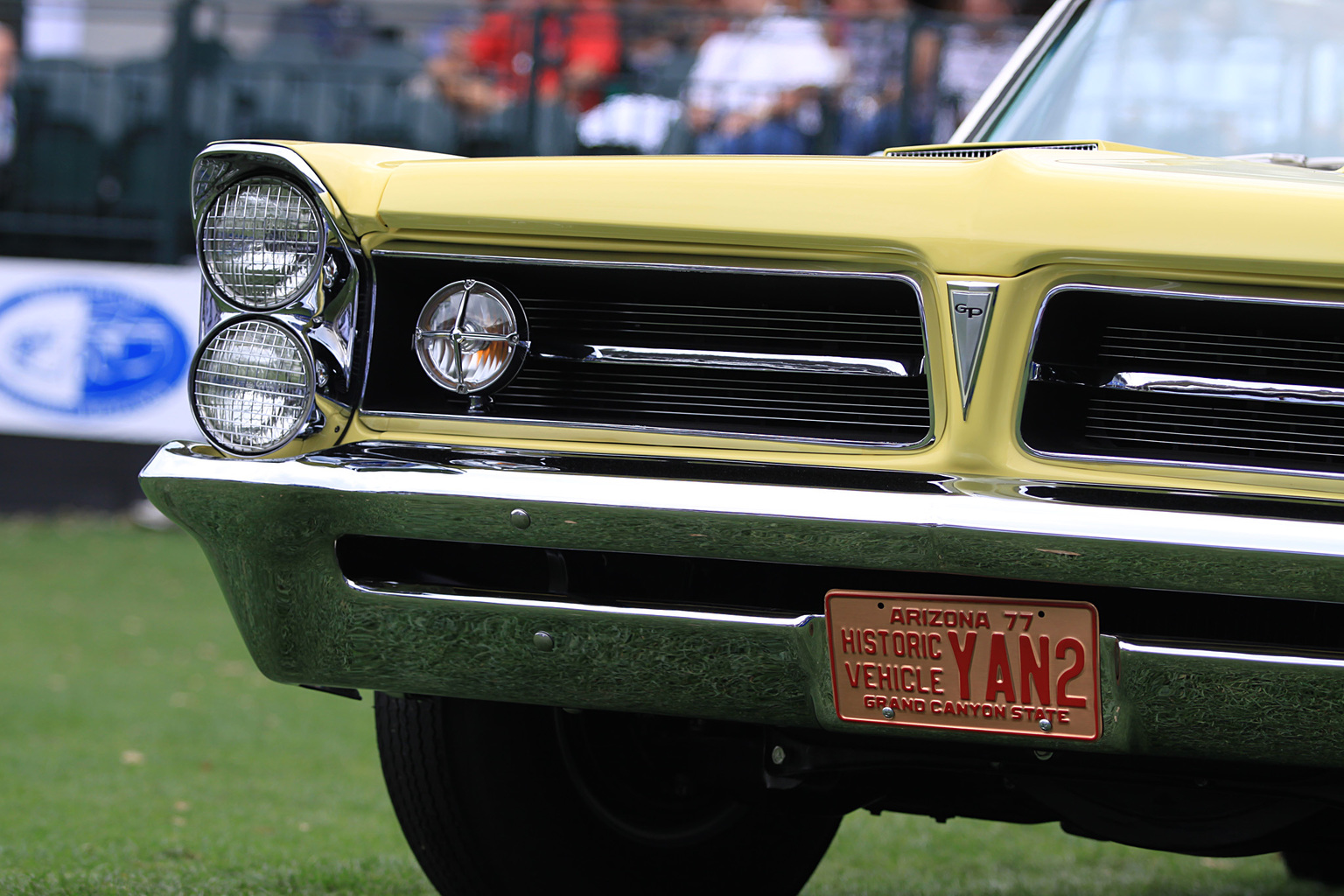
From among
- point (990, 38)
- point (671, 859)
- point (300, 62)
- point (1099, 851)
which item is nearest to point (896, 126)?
point (990, 38)

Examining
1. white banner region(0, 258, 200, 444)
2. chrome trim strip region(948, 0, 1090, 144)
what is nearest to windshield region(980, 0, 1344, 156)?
chrome trim strip region(948, 0, 1090, 144)

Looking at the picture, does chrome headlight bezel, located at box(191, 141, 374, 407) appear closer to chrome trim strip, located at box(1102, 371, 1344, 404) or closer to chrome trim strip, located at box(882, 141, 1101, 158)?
chrome trim strip, located at box(882, 141, 1101, 158)

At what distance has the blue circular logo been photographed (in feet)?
27.9

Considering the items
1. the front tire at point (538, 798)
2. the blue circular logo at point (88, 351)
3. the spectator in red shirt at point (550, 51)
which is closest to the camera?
the front tire at point (538, 798)

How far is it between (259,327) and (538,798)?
914mm

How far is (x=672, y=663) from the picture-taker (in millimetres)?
2127

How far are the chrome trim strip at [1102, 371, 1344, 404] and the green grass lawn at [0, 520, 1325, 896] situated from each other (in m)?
1.29

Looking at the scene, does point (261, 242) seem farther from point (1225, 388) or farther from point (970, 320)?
point (1225, 388)

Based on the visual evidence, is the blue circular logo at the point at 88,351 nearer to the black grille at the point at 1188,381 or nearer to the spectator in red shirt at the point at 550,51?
the spectator in red shirt at the point at 550,51

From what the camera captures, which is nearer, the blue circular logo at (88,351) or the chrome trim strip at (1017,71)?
the chrome trim strip at (1017,71)

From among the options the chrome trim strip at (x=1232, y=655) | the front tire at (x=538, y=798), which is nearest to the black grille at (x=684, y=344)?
the chrome trim strip at (x=1232, y=655)

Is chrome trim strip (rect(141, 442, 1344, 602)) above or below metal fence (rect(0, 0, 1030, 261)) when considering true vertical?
below

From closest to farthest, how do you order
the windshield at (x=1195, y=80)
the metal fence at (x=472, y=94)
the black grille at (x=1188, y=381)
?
1. the black grille at (x=1188, y=381)
2. the windshield at (x=1195, y=80)
3. the metal fence at (x=472, y=94)

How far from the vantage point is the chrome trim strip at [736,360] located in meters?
2.18
